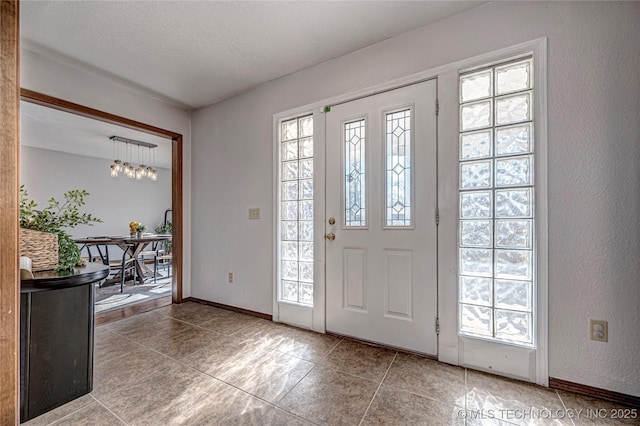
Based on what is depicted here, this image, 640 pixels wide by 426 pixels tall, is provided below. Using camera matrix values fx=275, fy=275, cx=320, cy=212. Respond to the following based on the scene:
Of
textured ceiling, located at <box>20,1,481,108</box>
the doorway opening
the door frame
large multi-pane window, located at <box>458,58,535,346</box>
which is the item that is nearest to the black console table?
the doorway opening

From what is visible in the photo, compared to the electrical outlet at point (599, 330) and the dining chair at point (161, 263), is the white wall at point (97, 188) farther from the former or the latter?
the electrical outlet at point (599, 330)

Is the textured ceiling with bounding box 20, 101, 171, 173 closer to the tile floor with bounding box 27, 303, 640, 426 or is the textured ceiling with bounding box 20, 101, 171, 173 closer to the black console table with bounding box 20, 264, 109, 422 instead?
the black console table with bounding box 20, 264, 109, 422

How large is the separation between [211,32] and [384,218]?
191cm

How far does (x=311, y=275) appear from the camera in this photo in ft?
8.34

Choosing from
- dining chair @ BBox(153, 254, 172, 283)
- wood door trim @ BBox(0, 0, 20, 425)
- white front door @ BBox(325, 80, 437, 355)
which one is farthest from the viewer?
dining chair @ BBox(153, 254, 172, 283)

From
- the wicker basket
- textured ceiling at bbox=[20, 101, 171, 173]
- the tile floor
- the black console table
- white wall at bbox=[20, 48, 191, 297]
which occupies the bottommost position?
the tile floor

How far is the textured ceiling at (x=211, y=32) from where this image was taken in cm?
181

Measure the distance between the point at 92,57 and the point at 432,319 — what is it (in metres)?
3.46

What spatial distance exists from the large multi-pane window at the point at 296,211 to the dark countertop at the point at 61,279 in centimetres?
142

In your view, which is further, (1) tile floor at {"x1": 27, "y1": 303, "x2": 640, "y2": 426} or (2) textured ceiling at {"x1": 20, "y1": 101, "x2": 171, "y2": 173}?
(2) textured ceiling at {"x1": 20, "y1": 101, "x2": 171, "y2": 173}

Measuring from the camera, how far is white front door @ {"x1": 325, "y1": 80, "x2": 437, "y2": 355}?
1980 millimetres

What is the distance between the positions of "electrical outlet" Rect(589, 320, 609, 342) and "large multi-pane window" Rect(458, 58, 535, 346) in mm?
265

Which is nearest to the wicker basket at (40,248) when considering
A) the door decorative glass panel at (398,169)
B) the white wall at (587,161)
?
the door decorative glass panel at (398,169)

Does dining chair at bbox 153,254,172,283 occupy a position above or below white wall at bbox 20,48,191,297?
below
